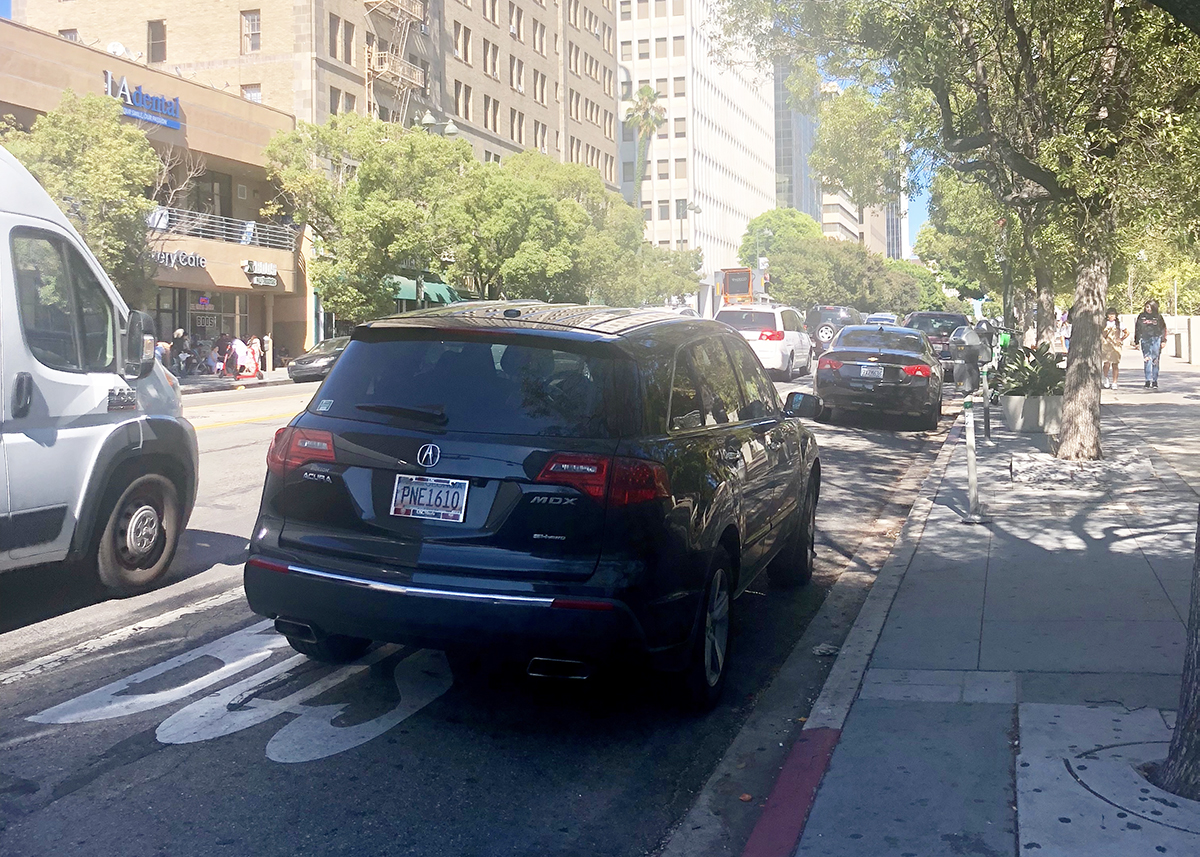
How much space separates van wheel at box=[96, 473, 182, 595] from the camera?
6.88 meters

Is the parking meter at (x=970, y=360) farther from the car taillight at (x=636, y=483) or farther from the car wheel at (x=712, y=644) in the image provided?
the car taillight at (x=636, y=483)

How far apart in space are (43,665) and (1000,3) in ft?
33.3

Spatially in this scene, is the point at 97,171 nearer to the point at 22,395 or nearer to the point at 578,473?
the point at 22,395

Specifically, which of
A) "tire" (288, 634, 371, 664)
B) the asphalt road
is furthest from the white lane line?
"tire" (288, 634, 371, 664)

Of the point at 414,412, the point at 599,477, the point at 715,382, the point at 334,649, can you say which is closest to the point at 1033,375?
the point at 715,382

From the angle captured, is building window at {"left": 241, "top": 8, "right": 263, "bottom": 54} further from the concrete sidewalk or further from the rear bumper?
the rear bumper

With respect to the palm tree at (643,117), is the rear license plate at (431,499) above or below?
below

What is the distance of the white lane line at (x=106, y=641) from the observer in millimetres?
5613

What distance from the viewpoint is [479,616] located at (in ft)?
14.8

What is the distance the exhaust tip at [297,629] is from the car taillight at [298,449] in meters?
0.61

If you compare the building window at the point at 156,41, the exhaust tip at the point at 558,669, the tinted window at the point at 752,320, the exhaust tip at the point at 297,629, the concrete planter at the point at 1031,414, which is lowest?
the exhaust tip at the point at 558,669

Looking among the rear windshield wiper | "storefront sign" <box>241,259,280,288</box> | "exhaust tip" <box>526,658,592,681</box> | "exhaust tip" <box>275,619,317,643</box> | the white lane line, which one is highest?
"storefront sign" <box>241,259,280,288</box>

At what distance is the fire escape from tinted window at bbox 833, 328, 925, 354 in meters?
36.8

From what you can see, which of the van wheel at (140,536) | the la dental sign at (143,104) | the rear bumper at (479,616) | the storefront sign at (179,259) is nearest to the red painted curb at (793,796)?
the rear bumper at (479,616)
